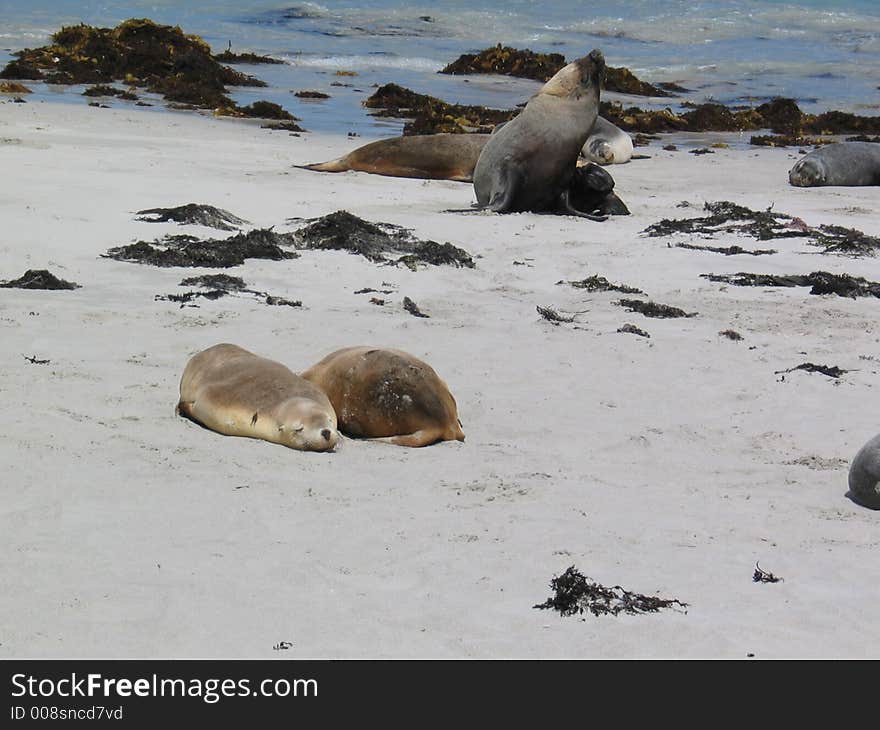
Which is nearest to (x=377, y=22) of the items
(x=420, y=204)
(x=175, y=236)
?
(x=420, y=204)

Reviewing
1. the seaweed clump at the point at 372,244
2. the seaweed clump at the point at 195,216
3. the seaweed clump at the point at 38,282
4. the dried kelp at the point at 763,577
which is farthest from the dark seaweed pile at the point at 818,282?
the dried kelp at the point at 763,577

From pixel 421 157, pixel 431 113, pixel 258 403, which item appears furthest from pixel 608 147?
pixel 258 403

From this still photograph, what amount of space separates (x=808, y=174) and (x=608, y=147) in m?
2.28

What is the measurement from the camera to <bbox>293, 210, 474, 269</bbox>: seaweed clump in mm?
8820

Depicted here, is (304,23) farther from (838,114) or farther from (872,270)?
(872,270)

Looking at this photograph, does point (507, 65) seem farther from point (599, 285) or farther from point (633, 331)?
point (633, 331)

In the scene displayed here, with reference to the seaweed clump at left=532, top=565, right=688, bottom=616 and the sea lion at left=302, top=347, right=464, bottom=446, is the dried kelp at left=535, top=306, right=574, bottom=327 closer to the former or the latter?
the sea lion at left=302, top=347, right=464, bottom=446

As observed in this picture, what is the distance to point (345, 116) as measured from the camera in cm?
1831

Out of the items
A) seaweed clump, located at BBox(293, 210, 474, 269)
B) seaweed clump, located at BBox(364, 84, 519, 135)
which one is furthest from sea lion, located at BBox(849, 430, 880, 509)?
seaweed clump, located at BBox(364, 84, 519, 135)

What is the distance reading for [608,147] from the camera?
14.8 meters

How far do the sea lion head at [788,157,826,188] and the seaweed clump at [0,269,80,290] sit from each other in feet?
27.3

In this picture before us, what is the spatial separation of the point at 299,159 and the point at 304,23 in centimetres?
2388

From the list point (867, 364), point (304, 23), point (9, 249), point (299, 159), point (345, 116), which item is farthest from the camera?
point (304, 23)

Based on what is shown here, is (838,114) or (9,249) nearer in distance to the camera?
(9,249)
